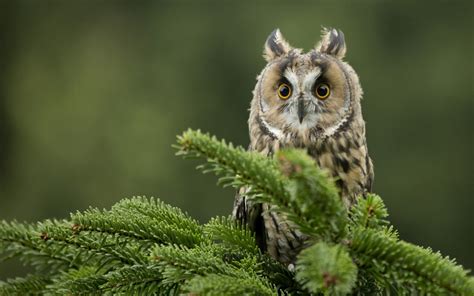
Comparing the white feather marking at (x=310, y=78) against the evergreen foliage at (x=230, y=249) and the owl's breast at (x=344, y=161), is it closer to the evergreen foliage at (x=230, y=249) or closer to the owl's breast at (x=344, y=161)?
the owl's breast at (x=344, y=161)

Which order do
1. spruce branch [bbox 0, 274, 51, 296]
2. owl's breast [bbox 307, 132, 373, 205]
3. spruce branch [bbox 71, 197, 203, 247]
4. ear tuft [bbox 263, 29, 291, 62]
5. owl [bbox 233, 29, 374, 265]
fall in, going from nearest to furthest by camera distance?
spruce branch [bbox 71, 197, 203, 247] → spruce branch [bbox 0, 274, 51, 296] → owl [bbox 233, 29, 374, 265] → owl's breast [bbox 307, 132, 373, 205] → ear tuft [bbox 263, 29, 291, 62]

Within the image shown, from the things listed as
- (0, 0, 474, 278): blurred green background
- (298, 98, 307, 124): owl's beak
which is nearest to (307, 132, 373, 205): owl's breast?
(298, 98, 307, 124): owl's beak

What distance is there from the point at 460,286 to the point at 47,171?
13156 mm

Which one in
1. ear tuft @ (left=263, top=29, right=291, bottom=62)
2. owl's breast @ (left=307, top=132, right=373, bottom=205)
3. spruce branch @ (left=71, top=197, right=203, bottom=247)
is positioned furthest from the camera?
ear tuft @ (left=263, top=29, right=291, bottom=62)

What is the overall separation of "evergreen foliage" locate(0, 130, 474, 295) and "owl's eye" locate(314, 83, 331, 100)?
919mm

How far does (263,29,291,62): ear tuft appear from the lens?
286 cm

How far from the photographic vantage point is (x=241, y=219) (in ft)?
8.43

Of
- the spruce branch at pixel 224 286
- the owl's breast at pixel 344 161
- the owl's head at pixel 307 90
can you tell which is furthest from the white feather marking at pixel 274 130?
the spruce branch at pixel 224 286

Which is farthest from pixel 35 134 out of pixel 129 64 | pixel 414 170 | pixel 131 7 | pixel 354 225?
pixel 354 225

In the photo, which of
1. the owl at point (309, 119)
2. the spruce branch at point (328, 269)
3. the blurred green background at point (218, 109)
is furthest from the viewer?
the blurred green background at point (218, 109)

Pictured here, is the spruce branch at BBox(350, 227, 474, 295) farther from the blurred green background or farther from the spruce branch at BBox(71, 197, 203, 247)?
the blurred green background

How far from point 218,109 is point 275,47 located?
34.8 feet

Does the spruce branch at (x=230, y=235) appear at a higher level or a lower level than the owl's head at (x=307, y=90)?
lower

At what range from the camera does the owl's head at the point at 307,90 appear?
8.75 ft
